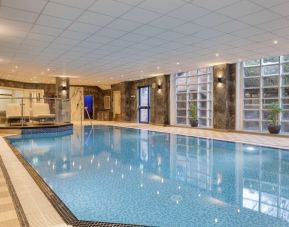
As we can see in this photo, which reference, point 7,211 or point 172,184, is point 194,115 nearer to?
point 172,184

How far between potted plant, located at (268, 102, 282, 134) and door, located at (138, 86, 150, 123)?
8315 mm

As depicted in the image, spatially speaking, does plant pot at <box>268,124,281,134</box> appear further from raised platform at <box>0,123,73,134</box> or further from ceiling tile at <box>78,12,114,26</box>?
raised platform at <box>0,123,73,134</box>

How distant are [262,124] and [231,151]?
4254 mm

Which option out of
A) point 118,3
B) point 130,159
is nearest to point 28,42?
point 118,3

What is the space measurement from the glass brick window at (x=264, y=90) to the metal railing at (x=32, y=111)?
858cm

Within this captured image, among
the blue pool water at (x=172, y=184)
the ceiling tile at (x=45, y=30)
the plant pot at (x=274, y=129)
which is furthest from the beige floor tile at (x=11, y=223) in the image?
the plant pot at (x=274, y=129)

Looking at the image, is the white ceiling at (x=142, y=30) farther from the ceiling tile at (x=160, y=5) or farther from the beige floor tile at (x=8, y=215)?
the beige floor tile at (x=8, y=215)

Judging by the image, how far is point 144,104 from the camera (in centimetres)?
1639

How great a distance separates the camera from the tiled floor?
221 centimetres

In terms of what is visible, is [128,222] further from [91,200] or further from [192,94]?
[192,94]

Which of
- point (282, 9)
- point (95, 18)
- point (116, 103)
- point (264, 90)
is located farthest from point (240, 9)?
point (116, 103)

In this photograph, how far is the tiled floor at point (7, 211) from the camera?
87.1 inches

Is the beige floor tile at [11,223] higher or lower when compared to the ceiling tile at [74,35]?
lower

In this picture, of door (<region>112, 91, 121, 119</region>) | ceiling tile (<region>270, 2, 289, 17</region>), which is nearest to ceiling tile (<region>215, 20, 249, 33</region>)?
ceiling tile (<region>270, 2, 289, 17</region>)
